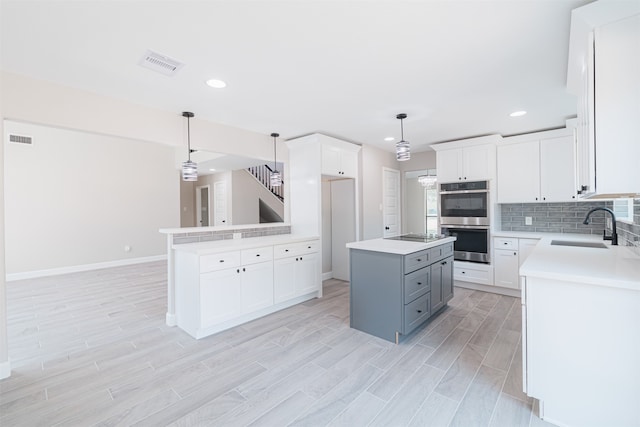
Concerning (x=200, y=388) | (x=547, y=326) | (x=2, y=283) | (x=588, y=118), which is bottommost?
(x=200, y=388)

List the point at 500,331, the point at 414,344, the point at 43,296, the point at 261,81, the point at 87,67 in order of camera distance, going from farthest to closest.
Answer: the point at 43,296, the point at 500,331, the point at 414,344, the point at 261,81, the point at 87,67

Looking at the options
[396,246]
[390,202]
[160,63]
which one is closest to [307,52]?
[160,63]

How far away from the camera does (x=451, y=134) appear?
442 centimetres

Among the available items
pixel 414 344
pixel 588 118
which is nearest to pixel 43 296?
pixel 414 344

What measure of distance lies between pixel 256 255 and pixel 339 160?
82.9 inches

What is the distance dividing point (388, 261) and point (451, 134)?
2.73 meters

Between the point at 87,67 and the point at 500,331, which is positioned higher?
the point at 87,67

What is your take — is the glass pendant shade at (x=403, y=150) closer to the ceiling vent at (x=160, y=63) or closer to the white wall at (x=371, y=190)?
the white wall at (x=371, y=190)

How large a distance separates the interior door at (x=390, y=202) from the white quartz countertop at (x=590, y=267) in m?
3.34

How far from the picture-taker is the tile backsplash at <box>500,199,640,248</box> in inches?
158

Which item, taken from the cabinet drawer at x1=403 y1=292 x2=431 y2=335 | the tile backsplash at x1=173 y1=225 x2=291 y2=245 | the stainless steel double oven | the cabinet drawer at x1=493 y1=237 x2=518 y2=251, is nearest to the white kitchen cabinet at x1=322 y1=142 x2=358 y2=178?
the tile backsplash at x1=173 y1=225 x2=291 y2=245

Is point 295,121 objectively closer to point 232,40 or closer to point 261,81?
point 261,81

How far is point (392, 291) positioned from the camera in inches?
109

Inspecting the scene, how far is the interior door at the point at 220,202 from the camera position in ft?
28.0
